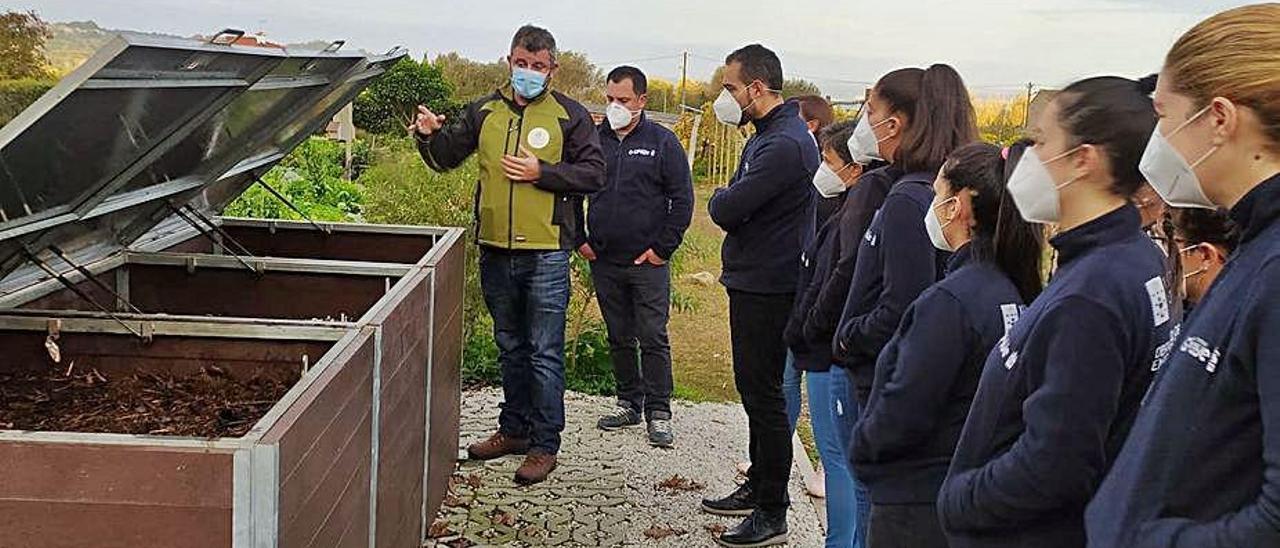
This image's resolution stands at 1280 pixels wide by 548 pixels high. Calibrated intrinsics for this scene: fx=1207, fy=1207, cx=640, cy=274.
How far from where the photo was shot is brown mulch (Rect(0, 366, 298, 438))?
311 centimetres

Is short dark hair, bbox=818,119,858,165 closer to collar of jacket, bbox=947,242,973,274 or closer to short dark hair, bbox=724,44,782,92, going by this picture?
short dark hair, bbox=724,44,782,92

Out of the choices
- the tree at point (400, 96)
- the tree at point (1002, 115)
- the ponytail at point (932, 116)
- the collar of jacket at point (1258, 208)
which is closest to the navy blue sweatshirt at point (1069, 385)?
the collar of jacket at point (1258, 208)

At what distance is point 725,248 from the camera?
5.04m

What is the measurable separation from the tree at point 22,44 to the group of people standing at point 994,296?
5677mm

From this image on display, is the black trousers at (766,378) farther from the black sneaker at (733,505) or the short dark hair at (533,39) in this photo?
the short dark hair at (533,39)

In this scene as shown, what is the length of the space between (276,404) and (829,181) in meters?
2.54

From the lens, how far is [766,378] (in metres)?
4.88

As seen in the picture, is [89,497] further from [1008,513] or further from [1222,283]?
[1222,283]

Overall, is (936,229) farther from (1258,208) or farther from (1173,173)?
(1258,208)

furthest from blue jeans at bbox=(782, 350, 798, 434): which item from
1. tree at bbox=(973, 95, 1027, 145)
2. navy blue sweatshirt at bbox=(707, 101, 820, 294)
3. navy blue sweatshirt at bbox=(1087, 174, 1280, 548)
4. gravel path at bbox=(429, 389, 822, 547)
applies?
tree at bbox=(973, 95, 1027, 145)

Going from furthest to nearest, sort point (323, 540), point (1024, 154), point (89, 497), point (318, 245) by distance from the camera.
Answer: point (318, 245), point (323, 540), point (1024, 154), point (89, 497)

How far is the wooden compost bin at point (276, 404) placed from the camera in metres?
2.22

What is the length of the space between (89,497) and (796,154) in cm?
316

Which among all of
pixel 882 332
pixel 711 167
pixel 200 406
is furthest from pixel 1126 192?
pixel 711 167
